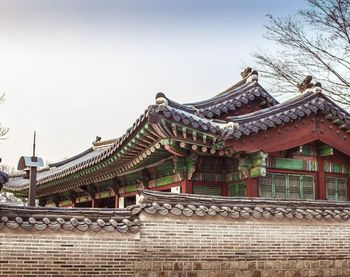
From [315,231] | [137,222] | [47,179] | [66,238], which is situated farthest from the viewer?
[47,179]

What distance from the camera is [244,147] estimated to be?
11.7m

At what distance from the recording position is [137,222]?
969 cm

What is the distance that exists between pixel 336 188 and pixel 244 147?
3.68 metres

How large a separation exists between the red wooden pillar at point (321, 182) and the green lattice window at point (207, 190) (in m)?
2.58

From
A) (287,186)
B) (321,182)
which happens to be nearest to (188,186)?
(287,186)

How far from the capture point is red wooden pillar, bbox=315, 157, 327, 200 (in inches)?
524

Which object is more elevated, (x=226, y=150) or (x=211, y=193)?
(x=226, y=150)

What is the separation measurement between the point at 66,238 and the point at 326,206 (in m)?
6.00

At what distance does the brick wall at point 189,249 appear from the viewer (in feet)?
29.0

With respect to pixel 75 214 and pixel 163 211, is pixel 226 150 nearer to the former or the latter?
pixel 163 211

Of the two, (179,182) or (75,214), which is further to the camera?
(179,182)

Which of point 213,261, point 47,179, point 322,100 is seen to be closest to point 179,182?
point 213,261

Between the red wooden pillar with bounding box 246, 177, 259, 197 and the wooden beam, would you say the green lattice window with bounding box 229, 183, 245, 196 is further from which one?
the wooden beam

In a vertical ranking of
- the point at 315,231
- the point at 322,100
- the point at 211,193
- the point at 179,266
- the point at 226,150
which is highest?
the point at 322,100
